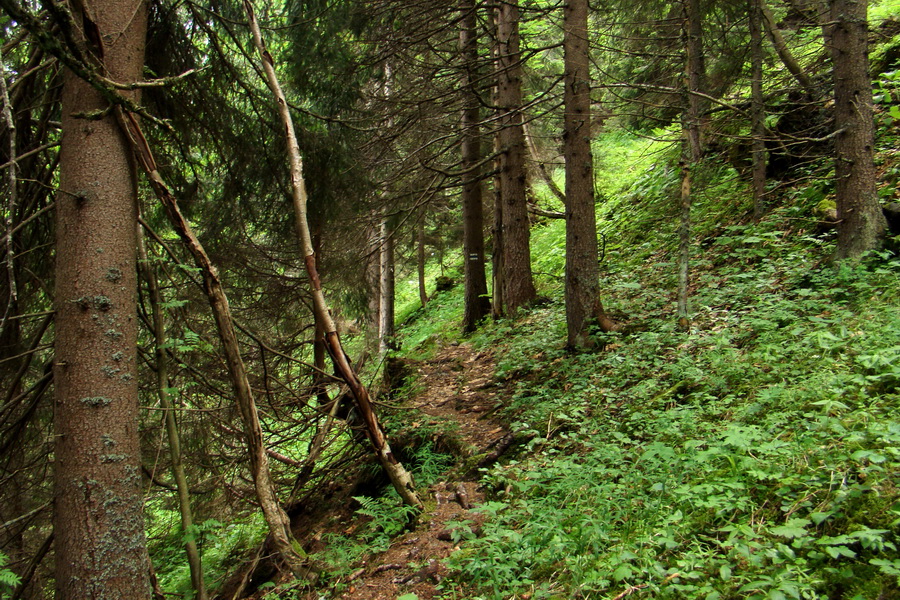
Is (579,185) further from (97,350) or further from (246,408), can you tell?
(97,350)

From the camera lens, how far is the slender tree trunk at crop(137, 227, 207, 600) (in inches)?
161

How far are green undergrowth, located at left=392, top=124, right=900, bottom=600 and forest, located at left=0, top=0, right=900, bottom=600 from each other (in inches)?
0.9

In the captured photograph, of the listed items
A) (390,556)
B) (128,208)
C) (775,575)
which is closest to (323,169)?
(128,208)

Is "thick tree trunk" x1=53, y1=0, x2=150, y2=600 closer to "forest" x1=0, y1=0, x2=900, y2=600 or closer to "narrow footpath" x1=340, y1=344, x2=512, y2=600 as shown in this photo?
"forest" x1=0, y1=0, x2=900, y2=600

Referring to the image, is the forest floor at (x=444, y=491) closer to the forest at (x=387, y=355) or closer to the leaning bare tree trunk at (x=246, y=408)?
the forest at (x=387, y=355)

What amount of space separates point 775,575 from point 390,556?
281 centimetres

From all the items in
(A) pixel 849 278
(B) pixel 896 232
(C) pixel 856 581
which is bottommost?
(C) pixel 856 581

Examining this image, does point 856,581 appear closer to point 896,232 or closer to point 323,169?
point 896,232

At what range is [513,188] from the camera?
9.57 meters

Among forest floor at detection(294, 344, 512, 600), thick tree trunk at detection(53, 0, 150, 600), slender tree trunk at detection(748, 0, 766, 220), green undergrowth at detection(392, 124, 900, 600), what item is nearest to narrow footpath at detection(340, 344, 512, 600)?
forest floor at detection(294, 344, 512, 600)

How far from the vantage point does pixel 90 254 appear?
10.7ft

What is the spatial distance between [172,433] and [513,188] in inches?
282

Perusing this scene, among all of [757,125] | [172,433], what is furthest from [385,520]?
[757,125]

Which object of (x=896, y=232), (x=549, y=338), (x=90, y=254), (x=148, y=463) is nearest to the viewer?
(x=90, y=254)
